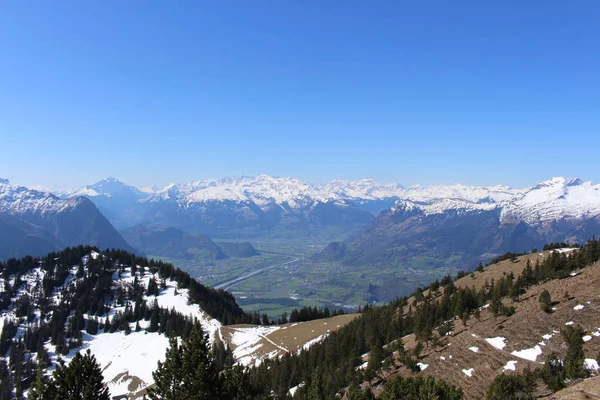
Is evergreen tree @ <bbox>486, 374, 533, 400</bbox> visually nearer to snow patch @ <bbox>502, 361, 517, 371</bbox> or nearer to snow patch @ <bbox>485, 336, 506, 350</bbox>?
snow patch @ <bbox>502, 361, 517, 371</bbox>

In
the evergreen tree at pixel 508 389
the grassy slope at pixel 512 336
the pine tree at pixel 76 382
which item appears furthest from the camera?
the grassy slope at pixel 512 336

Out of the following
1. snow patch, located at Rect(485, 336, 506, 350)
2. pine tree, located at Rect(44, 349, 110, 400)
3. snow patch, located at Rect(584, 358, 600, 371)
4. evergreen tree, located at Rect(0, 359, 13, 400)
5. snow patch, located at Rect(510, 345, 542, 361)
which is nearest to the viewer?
pine tree, located at Rect(44, 349, 110, 400)

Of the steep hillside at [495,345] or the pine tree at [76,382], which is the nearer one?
the pine tree at [76,382]

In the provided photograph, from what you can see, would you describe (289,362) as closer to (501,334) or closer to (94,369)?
(501,334)

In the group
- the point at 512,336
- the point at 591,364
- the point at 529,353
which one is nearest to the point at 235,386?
the point at 529,353

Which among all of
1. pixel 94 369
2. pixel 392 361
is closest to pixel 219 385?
pixel 94 369

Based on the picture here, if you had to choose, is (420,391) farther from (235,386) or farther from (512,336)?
(512,336)

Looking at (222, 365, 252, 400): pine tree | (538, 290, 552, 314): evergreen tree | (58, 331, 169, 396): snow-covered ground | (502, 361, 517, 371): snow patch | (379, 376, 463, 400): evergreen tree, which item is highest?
(538, 290, 552, 314): evergreen tree

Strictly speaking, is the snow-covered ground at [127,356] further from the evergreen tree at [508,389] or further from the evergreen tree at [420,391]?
the evergreen tree at [508,389]

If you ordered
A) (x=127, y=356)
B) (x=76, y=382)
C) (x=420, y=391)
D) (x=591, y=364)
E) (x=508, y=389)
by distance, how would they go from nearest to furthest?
1. (x=76, y=382)
2. (x=420, y=391)
3. (x=508, y=389)
4. (x=591, y=364)
5. (x=127, y=356)

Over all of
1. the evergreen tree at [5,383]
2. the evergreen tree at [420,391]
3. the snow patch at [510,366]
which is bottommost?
the evergreen tree at [5,383]

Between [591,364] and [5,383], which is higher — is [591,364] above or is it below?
above

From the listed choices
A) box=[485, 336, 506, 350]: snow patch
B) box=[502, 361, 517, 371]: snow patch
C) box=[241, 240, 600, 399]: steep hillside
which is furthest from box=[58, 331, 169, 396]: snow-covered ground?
box=[502, 361, 517, 371]: snow patch

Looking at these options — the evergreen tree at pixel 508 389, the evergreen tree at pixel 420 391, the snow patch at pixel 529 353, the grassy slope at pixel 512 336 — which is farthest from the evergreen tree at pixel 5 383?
the snow patch at pixel 529 353
